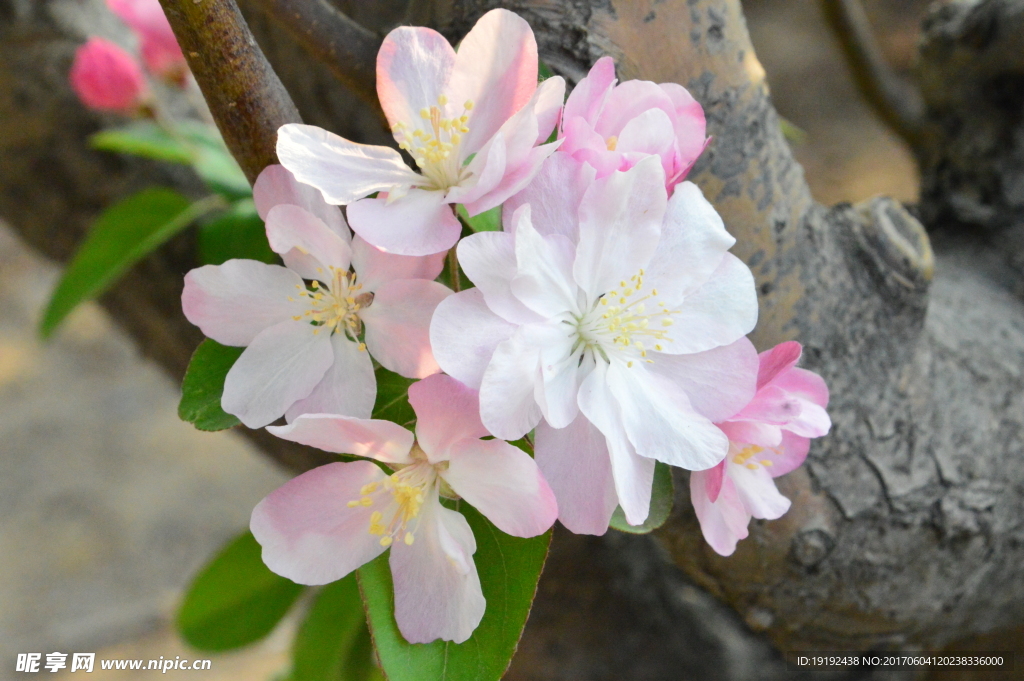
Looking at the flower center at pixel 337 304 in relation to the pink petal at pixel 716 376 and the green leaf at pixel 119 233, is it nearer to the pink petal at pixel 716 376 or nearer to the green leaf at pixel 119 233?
the pink petal at pixel 716 376

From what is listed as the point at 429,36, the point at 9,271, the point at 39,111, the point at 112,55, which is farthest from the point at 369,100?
the point at 9,271

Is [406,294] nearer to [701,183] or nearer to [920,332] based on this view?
[701,183]

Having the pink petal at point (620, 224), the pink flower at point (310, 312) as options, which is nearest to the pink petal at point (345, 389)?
the pink flower at point (310, 312)

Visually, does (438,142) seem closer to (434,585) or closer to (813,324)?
(434,585)

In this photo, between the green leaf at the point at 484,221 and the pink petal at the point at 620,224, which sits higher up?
the pink petal at the point at 620,224

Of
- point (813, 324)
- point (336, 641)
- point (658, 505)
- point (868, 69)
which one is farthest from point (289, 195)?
point (868, 69)

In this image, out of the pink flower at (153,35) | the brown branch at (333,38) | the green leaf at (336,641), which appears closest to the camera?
the brown branch at (333,38)

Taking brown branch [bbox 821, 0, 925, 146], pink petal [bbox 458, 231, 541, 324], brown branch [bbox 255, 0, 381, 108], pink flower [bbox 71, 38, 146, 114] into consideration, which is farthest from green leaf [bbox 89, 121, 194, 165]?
brown branch [bbox 821, 0, 925, 146]
